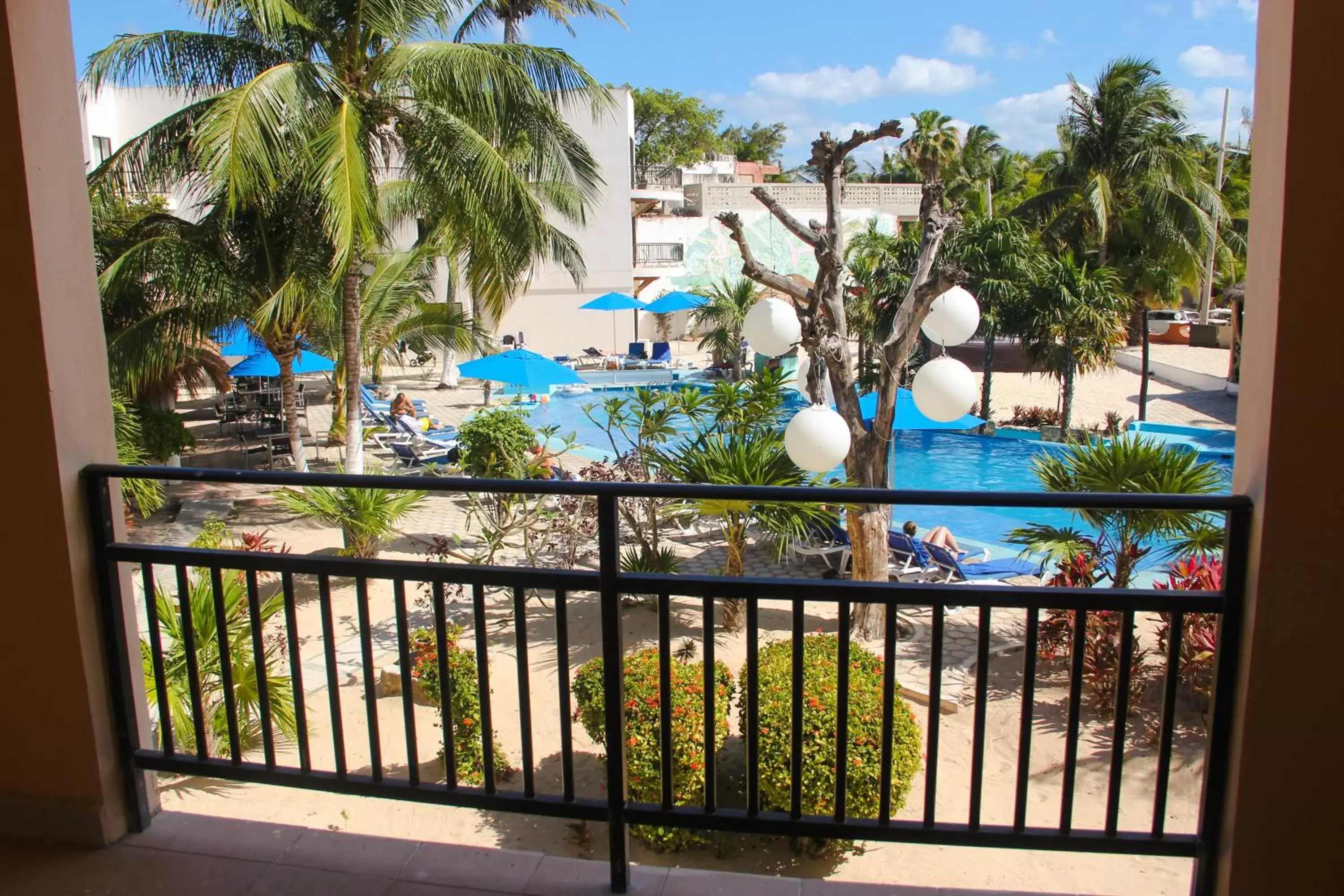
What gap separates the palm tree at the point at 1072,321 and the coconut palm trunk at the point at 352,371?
11830 millimetres

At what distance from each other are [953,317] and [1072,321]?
11.9 meters

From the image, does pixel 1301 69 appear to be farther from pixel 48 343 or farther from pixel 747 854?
pixel 747 854

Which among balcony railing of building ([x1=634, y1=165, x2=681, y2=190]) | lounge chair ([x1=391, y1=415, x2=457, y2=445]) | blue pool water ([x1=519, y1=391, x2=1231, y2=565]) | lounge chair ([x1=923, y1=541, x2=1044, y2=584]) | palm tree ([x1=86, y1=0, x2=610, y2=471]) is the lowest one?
blue pool water ([x1=519, y1=391, x2=1231, y2=565])

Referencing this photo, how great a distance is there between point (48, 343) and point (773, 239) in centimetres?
3383

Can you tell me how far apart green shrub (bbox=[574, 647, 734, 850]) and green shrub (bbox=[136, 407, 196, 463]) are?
10031 millimetres

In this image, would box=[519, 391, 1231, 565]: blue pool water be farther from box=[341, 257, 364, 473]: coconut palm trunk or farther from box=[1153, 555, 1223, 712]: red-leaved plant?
box=[1153, 555, 1223, 712]: red-leaved plant

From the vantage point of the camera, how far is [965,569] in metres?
9.87

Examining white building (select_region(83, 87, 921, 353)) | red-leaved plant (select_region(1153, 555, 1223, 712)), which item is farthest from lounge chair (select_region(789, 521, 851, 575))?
white building (select_region(83, 87, 921, 353))

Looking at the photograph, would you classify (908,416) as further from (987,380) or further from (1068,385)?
(987,380)

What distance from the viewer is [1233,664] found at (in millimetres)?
2180

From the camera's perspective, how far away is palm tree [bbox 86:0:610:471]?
35.9ft

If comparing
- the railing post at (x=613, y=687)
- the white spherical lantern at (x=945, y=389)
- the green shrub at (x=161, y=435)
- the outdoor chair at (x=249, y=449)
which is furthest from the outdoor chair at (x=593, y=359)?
the railing post at (x=613, y=687)

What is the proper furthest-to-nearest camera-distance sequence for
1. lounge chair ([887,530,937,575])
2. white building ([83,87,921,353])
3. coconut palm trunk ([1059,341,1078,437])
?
white building ([83,87,921,353]) < coconut palm trunk ([1059,341,1078,437]) < lounge chair ([887,530,937,575])

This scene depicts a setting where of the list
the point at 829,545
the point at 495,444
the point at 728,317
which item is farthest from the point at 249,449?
the point at 728,317
